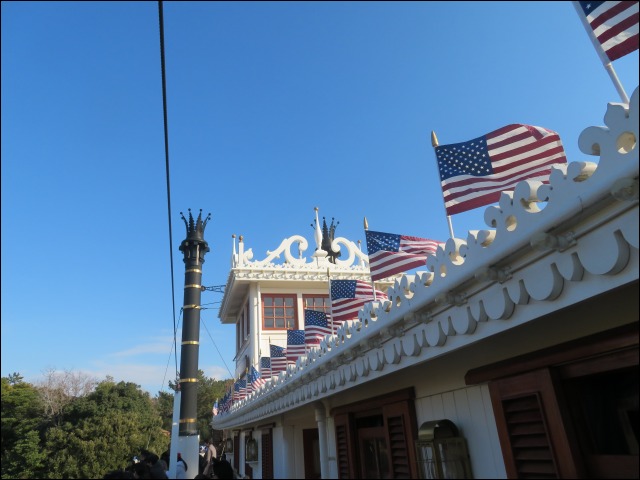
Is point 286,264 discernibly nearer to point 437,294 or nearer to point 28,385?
point 437,294

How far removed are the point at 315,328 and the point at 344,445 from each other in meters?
3.27

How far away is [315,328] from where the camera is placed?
1078 centimetres

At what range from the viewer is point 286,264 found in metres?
20.6

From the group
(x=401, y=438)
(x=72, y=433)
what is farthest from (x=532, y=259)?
(x=72, y=433)

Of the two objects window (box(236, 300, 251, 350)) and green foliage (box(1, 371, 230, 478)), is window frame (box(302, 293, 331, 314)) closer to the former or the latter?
window (box(236, 300, 251, 350))

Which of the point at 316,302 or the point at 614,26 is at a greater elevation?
the point at 316,302

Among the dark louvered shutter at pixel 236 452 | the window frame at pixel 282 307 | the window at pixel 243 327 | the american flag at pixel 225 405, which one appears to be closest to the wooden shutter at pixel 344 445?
the window frame at pixel 282 307

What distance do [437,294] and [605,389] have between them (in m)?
1.44

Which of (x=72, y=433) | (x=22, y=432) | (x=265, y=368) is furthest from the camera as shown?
(x=22, y=432)

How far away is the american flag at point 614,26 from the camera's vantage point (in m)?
3.29

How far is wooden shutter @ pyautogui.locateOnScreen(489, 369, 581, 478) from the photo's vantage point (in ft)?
11.8

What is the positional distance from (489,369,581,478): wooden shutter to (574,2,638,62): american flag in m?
2.49

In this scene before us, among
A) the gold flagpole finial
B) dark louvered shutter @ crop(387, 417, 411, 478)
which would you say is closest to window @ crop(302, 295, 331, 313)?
dark louvered shutter @ crop(387, 417, 411, 478)

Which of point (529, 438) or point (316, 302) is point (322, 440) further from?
point (316, 302)
